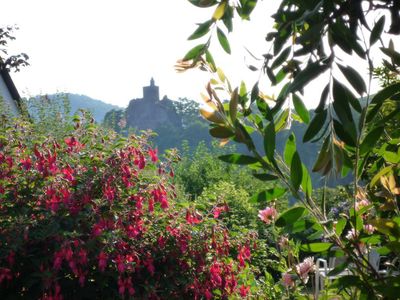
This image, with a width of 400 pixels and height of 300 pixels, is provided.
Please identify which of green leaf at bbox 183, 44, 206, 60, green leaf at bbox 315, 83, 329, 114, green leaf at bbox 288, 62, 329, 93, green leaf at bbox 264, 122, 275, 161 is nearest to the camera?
green leaf at bbox 288, 62, 329, 93

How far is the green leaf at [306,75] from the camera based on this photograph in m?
0.96

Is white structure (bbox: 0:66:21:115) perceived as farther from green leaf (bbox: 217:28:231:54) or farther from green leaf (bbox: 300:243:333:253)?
green leaf (bbox: 300:243:333:253)

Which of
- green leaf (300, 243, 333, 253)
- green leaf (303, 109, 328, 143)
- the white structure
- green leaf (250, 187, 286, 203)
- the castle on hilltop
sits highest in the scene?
the castle on hilltop

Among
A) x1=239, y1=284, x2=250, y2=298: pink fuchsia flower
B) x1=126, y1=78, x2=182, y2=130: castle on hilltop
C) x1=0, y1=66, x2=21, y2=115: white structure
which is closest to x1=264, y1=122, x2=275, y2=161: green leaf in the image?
x1=239, y1=284, x2=250, y2=298: pink fuchsia flower

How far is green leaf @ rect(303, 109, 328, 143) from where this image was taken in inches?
43.8

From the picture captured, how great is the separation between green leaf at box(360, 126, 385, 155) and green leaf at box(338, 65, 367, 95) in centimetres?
21

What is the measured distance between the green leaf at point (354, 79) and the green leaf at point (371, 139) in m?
0.21

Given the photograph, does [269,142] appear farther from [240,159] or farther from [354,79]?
[354,79]

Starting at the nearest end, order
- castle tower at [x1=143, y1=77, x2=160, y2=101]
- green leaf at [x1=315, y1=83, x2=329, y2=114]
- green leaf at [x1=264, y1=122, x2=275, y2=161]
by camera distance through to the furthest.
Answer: green leaf at [x1=315, y1=83, x2=329, y2=114]
green leaf at [x1=264, y1=122, x2=275, y2=161]
castle tower at [x1=143, y1=77, x2=160, y2=101]

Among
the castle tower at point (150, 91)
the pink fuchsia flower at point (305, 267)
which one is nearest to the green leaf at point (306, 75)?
the pink fuchsia flower at point (305, 267)

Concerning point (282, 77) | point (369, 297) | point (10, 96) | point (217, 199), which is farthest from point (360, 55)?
point (10, 96)

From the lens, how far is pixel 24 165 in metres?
4.19

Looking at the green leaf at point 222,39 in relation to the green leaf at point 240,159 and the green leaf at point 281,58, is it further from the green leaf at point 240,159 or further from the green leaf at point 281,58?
the green leaf at point 240,159

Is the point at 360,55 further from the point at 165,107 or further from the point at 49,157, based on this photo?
the point at 165,107
